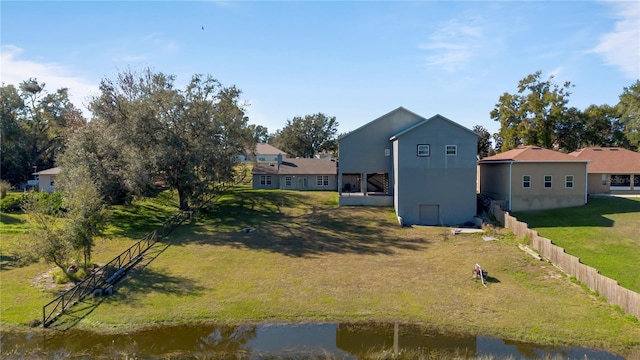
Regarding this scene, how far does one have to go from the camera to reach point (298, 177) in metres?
46.6

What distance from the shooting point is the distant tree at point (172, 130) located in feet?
100

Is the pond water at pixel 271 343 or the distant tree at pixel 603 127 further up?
the distant tree at pixel 603 127

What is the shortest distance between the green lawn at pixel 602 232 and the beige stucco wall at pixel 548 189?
0.79 metres

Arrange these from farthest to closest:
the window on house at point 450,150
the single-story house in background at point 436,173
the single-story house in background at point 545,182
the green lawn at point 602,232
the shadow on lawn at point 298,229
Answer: the window on house at point 450,150 < the single-story house in background at point 436,173 < the single-story house in background at point 545,182 < the shadow on lawn at point 298,229 < the green lawn at point 602,232

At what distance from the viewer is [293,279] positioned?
20172mm

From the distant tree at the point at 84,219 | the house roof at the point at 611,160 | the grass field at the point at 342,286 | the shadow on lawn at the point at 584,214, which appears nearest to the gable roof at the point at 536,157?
the house roof at the point at 611,160

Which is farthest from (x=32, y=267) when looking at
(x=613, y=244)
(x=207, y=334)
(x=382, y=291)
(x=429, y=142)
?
(x=613, y=244)

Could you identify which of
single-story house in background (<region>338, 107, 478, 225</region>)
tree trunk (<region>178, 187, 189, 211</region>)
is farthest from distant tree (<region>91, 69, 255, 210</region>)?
single-story house in background (<region>338, 107, 478, 225</region>)

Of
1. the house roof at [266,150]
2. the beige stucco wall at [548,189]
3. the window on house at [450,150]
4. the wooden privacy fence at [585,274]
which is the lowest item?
the wooden privacy fence at [585,274]

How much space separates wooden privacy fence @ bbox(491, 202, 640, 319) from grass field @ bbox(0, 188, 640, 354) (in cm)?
42

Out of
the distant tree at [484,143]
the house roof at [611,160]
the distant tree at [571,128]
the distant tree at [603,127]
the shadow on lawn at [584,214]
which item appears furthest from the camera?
the distant tree at [484,143]

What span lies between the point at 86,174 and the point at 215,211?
10875 millimetres

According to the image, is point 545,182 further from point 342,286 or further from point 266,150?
point 266,150

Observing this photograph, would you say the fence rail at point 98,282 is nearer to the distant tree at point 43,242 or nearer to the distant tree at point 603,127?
the distant tree at point 43,242
